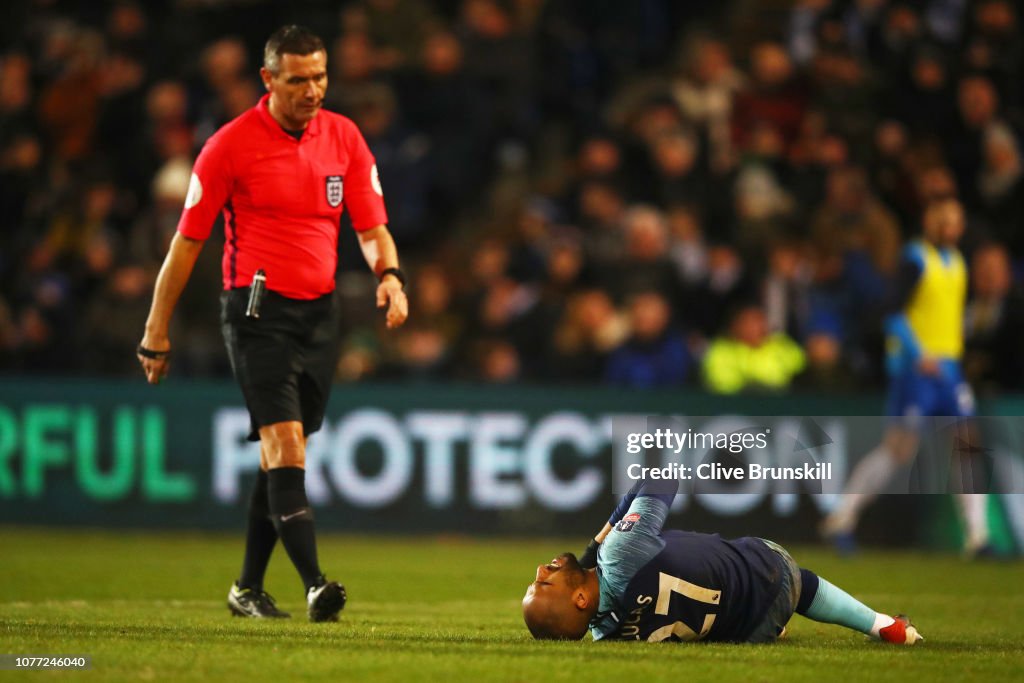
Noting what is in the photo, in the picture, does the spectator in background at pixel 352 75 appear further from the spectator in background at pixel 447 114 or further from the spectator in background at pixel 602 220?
the spectator in background at pixel 602 220

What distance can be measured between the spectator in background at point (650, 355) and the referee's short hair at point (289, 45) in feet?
21.2

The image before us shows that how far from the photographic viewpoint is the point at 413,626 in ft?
23.0

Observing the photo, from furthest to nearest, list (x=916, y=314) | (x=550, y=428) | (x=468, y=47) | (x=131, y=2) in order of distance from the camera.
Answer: (x=131, y=2)
(x=468, y=47)
(x=550, y=428)
(x=916, y=314)

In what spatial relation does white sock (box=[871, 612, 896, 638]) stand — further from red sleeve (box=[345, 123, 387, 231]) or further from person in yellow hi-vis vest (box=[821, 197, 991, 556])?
person in yellow hi-vis vest (box=[821, 197, 991, 556])

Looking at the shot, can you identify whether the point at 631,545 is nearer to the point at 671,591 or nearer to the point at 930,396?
the point at 671,591

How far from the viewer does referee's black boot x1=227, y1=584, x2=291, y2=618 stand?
731cm

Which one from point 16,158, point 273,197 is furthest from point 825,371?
point 16,158

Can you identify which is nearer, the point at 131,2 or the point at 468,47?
the point at 468,47

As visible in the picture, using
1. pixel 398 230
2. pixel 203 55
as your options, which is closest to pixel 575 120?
pixel 398 230

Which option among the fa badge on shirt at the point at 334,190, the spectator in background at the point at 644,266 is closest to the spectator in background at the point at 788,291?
the spectator in background at the point at 644,266

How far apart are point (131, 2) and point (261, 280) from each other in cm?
1219

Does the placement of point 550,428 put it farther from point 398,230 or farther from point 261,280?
point 261,280

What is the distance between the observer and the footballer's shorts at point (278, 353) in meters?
7.02

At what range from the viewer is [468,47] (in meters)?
16.0
